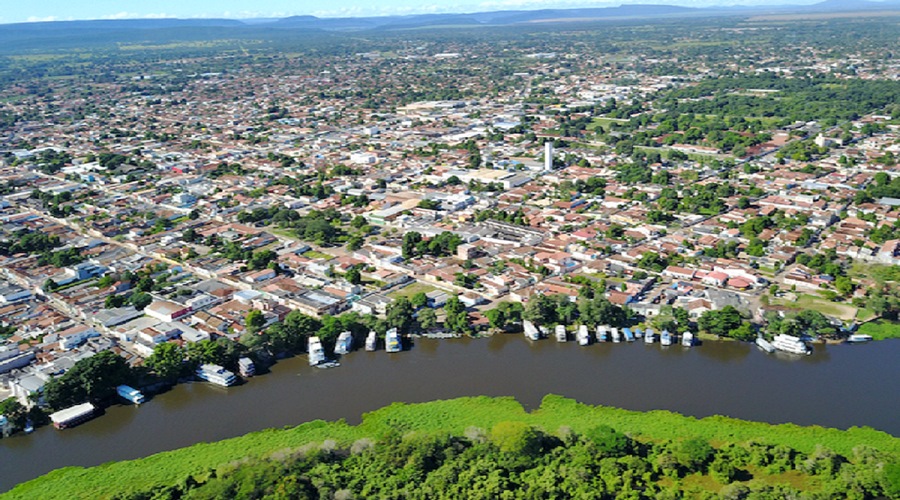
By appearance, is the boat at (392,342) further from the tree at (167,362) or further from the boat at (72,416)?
the boat at (72,416)

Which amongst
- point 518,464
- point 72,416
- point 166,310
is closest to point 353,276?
point 166,310

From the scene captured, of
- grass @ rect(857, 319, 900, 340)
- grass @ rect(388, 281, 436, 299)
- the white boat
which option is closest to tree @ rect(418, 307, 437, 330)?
grass @ rect(388, 281, 436, 299)

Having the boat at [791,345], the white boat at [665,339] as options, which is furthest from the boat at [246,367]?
the boat at [791,345]

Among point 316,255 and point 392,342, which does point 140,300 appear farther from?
point 392,342

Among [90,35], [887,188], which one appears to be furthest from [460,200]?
[90,35]

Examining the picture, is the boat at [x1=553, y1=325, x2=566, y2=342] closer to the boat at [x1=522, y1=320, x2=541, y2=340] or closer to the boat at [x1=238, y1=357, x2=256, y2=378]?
the boat at [x1=522, y1=320, x2=541, y2=340]
